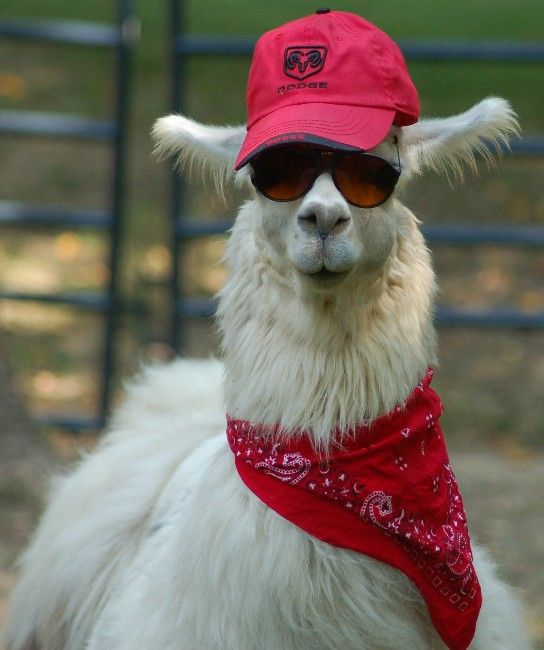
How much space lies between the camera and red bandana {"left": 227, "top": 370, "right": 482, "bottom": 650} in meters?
2.32

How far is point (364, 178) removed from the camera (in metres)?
2.29

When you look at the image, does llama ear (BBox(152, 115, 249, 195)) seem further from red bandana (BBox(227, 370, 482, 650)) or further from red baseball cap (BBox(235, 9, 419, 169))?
red bandana (BBox(227, 370, 482, 650))

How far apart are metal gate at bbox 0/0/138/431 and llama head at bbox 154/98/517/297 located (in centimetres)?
296

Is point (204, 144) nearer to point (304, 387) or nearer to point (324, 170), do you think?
point (324, 170)

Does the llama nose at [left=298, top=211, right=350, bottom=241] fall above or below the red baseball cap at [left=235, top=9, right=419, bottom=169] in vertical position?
below

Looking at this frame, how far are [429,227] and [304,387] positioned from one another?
3276mm

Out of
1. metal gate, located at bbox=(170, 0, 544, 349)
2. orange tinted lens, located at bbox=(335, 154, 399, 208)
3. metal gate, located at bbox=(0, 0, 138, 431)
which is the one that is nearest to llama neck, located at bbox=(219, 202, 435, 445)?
orange tinted lens, located at bbox=(335, 154, 399, 208)

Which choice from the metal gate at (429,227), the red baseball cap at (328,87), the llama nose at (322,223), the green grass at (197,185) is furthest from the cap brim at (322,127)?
the green grass at (197,185)

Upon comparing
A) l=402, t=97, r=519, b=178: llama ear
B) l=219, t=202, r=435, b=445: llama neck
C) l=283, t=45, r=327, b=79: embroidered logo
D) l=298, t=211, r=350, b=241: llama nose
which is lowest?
l=219, t=202, r=435, b=445: llama neck

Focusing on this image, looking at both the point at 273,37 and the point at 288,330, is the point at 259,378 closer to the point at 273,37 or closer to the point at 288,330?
the point at 288,330

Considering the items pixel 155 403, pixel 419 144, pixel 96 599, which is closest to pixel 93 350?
pixel 155 403

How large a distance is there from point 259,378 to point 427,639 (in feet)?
1.98

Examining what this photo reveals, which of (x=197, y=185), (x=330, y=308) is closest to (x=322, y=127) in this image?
(x=330, y=308)

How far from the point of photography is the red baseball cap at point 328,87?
2252 millimetres
